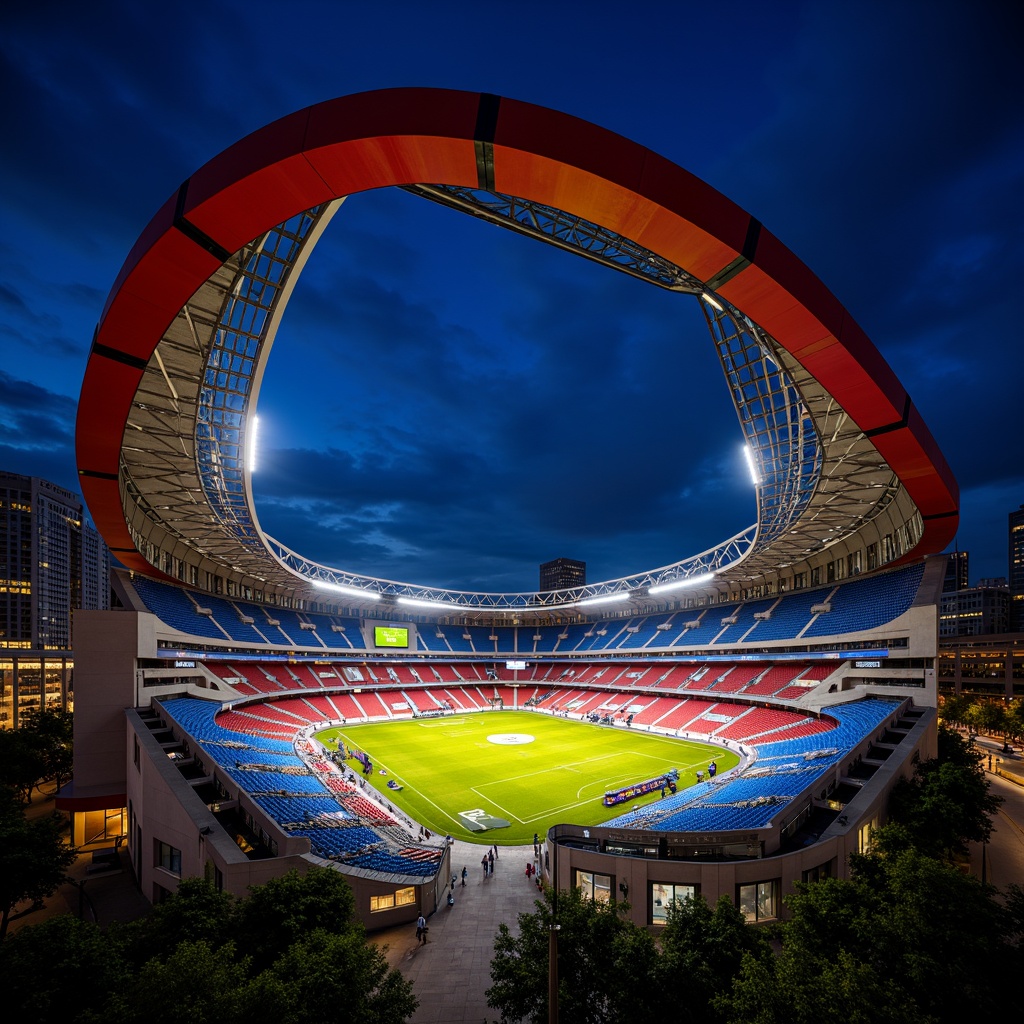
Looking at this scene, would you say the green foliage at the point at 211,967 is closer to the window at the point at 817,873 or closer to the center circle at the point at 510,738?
the window at the point at 817,873

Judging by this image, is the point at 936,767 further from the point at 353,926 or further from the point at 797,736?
the point at 353,926

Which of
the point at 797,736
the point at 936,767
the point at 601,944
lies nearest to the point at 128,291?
the point at 601,944

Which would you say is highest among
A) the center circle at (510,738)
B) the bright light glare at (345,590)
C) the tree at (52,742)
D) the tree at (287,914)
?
the bright light glare at (345,590)

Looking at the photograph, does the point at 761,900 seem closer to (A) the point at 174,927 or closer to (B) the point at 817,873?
(B) the point at 817,873

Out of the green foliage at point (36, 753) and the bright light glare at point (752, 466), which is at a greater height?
the bright light glare at point (752, 466)

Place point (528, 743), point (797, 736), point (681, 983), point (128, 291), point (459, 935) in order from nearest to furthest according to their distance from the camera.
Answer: point (681, 983) < point (128, 291) < point (459, 935) < point (797, 736) < point (528, 743)

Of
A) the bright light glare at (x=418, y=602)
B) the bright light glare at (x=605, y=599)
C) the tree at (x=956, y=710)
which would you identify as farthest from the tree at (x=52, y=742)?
the tree at (x=956, y=710)

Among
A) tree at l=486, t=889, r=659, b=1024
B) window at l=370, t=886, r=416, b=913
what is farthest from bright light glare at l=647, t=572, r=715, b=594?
tree at l=486, t=889, r=659, b=1024
